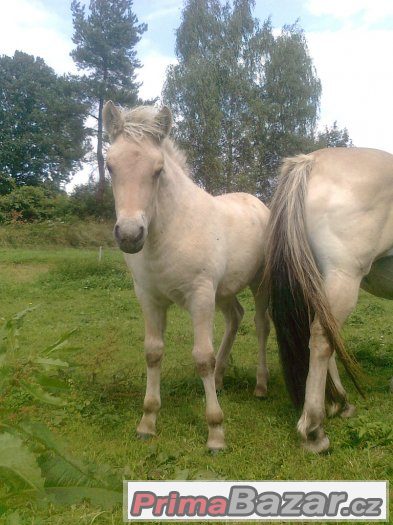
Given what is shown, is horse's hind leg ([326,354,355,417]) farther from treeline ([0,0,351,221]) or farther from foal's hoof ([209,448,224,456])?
treeline ([0,0,351,221])

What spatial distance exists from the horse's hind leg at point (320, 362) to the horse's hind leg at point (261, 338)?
50.4 inches

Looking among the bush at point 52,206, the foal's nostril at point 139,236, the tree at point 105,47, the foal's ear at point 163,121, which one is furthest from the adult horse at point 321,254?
the tree at point 105,47

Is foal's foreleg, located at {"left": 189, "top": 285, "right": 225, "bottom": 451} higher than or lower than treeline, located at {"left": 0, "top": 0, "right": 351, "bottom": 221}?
lower

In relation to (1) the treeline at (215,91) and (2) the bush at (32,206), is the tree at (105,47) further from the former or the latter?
(2) the bush at (32,206)

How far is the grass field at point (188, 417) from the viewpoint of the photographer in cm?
288

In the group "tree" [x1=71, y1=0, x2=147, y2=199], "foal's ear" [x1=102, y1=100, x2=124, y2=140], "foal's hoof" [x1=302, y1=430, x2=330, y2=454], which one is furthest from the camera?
"tree" [x1=71, y1=0, x2=147, y2=199]

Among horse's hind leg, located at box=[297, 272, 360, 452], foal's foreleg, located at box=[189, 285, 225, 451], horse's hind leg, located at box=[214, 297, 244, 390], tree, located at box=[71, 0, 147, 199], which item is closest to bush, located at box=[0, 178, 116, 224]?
tree, located at box=[71, 0, 147, 199]

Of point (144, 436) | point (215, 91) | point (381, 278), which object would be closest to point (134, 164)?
point (144, 436)

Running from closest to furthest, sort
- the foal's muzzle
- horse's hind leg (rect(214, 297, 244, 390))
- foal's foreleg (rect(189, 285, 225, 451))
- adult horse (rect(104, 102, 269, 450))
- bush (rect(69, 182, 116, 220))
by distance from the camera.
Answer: the foal's muzzle < adult horse (rect(104, 102, 269, 450)) < foal's foreleg (rect(189, 285, 225, 451)) < horse's hind leg (rect(214, 297, 244, 390)) < bush (rect(69, 182, 116, 220))

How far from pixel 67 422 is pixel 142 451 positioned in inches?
31.8

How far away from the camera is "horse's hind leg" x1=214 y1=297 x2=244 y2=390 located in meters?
4.77

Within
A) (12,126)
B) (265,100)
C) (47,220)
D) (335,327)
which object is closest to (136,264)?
(335,327)

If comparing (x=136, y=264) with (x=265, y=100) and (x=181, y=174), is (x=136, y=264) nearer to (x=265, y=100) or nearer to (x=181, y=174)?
(x=181, y=174)

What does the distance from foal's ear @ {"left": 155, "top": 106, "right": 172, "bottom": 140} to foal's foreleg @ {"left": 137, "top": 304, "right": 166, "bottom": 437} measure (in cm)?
130
